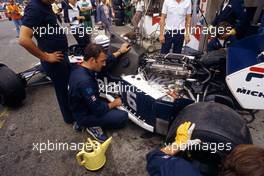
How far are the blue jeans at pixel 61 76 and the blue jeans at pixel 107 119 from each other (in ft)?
1.41

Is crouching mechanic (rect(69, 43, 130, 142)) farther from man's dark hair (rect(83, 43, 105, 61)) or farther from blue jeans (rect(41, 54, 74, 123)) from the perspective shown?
blue jeans (rect(41, 54, 74, 123))

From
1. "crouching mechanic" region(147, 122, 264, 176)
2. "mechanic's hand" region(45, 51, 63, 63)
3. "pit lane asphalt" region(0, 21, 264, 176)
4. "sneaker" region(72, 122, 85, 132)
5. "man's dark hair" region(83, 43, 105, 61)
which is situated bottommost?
"pit lane asphalt" region(0, 21, 264, 176)

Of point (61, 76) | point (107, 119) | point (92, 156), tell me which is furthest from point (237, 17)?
point (92, 156)

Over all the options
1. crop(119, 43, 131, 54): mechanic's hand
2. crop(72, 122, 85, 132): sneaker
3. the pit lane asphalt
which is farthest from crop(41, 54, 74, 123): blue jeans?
crop(119, 43, 131, 54): mechanic's hand

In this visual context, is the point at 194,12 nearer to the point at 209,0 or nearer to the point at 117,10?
the point at 209,0

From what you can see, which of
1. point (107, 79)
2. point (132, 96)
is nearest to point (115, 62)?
point (107, 79)

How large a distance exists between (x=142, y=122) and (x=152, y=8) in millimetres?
6064

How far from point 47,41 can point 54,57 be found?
196mm

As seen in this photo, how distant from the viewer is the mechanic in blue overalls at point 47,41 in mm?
2273

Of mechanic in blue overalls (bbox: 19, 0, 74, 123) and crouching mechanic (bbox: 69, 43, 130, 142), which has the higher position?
mechanic in blue overalls (bbox: 19, 0, 74, 123)

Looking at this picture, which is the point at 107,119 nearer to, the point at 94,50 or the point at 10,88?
the point at 94,50

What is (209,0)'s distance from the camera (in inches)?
207

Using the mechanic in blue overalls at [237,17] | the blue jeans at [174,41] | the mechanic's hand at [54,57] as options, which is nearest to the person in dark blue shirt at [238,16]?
the mechanic in blue overalls at [237,17]

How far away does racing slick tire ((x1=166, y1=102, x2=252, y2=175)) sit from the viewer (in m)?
1.69
